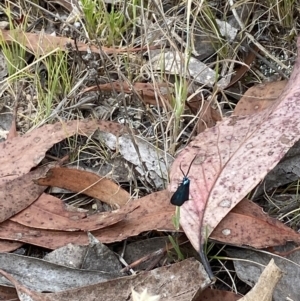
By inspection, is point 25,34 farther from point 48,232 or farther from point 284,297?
point 284,297

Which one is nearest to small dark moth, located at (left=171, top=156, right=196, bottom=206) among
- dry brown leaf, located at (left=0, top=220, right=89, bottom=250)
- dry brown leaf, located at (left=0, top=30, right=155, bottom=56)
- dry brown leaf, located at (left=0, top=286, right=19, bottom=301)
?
dry brown leaf, located at (left=0, top=220, right=89, bottom=250)

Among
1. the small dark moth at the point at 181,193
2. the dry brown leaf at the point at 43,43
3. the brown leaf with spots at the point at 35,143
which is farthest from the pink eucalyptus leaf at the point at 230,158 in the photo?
the dry brown leaf at the point at 43,43

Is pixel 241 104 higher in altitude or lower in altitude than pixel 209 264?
higher

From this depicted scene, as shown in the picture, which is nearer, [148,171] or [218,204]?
[218,204]

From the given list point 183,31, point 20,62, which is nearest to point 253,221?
point 183,31

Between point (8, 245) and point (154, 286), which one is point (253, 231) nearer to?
point (154, 286)

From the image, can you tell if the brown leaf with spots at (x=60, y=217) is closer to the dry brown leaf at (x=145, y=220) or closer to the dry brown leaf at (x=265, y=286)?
the dry brown leaf at (x=145, y=220)
